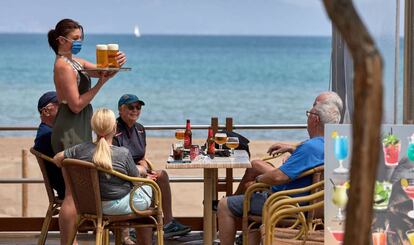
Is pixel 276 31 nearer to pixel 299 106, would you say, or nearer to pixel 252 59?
pixel 252 59

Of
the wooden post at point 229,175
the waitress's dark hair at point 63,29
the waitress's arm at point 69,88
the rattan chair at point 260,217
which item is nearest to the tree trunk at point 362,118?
the rattan chair at point 260,217

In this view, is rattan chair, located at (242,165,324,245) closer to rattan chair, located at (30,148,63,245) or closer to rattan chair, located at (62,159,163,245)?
Answer: rattan chair, located at (62,159,163,245)

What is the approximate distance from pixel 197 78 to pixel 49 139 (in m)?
38.9

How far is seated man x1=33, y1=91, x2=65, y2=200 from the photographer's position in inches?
235

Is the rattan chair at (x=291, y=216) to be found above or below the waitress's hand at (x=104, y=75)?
below

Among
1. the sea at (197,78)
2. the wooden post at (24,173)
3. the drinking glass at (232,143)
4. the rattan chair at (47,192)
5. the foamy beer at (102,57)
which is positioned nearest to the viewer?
the foamy beer at (102,57)

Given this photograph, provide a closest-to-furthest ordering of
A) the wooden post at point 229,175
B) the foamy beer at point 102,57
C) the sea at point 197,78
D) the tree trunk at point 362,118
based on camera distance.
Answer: the tree trunk at point 362,118 → the foamy beer at point 102,57 → the wooden post at point 229,175 → the sea at point 197,78

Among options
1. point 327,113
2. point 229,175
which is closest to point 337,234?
point 327,113

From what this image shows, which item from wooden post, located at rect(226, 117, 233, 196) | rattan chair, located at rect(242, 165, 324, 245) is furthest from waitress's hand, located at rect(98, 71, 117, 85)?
wooden post, located at rect(226, 117, 233, 196)

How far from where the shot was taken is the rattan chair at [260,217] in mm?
5055

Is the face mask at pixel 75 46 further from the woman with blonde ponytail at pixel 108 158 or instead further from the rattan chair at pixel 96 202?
the rattan chair at pixel 96 202

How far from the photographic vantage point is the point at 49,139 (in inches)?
236

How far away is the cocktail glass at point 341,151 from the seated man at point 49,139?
2.10 metres

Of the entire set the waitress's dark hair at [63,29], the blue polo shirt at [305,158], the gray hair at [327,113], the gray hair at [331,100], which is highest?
the waitress's dark hair at [63,29]
